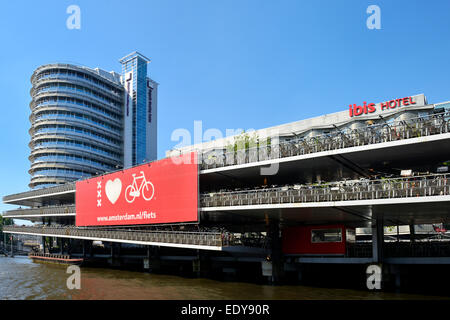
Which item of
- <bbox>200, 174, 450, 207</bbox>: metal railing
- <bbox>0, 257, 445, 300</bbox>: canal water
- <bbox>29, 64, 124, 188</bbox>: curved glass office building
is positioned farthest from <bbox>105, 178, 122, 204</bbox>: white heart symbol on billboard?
<bbox>29, 64, 124, 188</bbox>: curved glass office building

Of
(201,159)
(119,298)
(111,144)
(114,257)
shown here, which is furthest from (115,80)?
(119,298)

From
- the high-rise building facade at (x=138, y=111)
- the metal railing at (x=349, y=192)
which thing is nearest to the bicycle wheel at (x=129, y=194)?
the metal railing at (x=349, y=192)

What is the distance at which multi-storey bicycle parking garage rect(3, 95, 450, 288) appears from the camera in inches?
871

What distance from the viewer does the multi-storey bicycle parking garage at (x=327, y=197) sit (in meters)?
22.1

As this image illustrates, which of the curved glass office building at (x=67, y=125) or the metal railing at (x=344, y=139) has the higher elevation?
the curved glass office building at (x=67, y=125)

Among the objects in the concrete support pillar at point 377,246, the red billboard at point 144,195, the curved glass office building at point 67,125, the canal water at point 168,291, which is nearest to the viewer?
the canal water at point 168,291

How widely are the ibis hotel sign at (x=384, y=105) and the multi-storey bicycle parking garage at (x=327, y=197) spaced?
20.5 meters

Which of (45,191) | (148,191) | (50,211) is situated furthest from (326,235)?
(45,191)

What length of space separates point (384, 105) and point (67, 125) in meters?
70.6

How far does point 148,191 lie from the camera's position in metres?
36.1

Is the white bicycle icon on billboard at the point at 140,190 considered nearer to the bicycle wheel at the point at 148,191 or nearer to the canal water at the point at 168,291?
the bicycle wheel at the point at 148,191

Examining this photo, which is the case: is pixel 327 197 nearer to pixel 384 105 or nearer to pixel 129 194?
pixel 129 194
